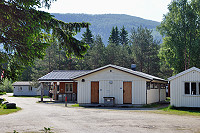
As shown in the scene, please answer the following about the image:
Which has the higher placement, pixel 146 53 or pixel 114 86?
pixel 146 53

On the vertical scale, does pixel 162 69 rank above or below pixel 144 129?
above

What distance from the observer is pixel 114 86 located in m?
26.2

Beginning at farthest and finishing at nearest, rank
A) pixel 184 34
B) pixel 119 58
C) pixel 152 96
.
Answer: pixel 119 58
pixel 184 34
pixel 152 96

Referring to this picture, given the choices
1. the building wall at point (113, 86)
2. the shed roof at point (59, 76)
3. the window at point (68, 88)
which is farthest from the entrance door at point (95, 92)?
the window at point (68, 88)

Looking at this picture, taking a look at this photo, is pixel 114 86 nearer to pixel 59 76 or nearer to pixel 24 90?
pixel 59 76

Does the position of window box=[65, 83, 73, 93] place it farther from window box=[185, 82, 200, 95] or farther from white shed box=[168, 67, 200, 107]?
window box=[185, 82, 200, 95]

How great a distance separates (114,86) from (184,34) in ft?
48.2

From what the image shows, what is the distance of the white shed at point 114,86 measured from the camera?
25609 mm

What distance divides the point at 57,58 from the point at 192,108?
125ft

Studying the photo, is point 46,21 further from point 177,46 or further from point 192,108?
point 177,46

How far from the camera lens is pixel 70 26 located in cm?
1164

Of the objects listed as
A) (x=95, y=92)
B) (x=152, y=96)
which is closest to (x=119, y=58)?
(x=152, y=96)

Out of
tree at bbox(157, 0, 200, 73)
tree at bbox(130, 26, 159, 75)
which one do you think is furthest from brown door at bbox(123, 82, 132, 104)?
tree at bbox(130, 26, 159, 75)

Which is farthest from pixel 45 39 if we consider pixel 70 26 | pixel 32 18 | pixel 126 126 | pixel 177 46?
pixel 177 46
